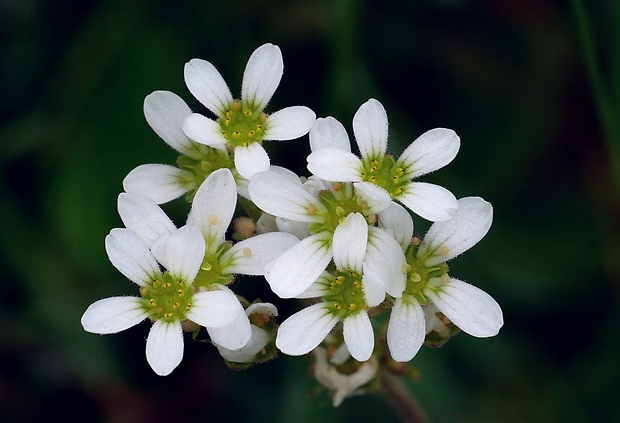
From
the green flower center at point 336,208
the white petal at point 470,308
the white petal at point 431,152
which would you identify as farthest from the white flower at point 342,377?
the white petal at point 431,152

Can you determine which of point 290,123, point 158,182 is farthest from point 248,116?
point 158,182

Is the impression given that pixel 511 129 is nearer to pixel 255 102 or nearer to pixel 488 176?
pixel 488 176

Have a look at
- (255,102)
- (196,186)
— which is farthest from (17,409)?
(255,102)

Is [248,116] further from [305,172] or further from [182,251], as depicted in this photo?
[305,172]

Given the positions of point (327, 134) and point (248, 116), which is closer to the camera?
point (327, 134)

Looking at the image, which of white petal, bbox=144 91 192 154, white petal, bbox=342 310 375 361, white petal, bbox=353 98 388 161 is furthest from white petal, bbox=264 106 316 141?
white petal, bbox=342 310 375 361

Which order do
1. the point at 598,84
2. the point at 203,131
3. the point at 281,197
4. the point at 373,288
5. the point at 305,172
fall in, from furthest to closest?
the point at 305,172
the point at 598,84
the point at 203,131
the point at 281,197
the point at 373,288
